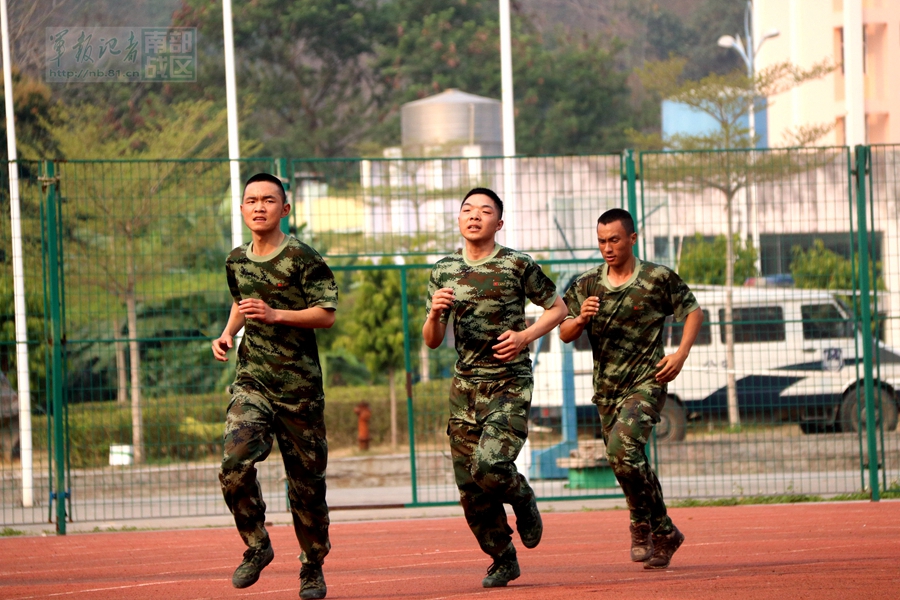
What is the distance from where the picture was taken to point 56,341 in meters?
10.9

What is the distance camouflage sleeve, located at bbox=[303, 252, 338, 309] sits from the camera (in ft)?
20.6

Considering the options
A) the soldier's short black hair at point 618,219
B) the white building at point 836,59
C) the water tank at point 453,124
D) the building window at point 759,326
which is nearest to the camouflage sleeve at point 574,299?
the soldier's short black hair at point 618,219

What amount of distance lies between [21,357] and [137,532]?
115 inches

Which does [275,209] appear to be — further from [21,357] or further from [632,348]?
[21,357]

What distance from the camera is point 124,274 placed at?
1290 cm

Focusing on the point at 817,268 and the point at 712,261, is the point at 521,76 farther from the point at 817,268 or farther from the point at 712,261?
the point at 817,268

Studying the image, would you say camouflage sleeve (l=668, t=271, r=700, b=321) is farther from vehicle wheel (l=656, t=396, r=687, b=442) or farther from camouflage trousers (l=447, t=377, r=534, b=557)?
vehicle wheel (l=656, t=396, r=687, b=442)

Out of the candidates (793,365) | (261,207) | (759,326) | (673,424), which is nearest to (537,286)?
(261,207)

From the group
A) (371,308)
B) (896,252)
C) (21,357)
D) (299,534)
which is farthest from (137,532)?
(371,308)

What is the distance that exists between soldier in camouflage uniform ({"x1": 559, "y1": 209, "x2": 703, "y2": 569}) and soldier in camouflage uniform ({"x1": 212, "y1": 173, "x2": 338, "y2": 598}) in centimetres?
163

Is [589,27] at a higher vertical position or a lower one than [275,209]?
higher

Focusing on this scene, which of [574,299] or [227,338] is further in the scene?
[574,299]

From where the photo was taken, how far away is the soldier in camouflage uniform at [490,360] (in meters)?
6.51

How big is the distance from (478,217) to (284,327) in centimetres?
123
